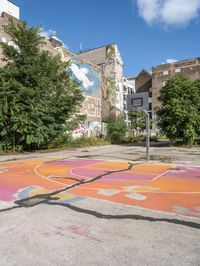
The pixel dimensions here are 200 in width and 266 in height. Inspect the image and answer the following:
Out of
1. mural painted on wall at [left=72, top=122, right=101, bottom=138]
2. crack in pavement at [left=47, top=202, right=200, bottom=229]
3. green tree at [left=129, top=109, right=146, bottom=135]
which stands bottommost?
crack in pavement at [left=47, top=202, right=200, bottom=229]

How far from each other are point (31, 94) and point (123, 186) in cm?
1363

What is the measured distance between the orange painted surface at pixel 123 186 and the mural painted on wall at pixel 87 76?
24.1 m

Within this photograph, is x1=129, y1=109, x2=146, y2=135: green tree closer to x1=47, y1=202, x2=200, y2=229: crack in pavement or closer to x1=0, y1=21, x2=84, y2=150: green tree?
x1=0, y1=21, x2=84, y2=150: green tree

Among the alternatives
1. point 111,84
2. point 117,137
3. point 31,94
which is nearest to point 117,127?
point 117,137

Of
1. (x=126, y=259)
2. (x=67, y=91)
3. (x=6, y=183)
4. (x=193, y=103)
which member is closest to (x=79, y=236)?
(x=126, y=259)

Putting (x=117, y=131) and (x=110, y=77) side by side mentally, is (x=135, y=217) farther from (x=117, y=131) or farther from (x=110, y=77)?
(x=110, y=77)

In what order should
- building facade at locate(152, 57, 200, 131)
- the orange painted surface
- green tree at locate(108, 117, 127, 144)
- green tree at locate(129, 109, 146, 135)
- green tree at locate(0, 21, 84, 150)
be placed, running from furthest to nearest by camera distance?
building facade at locate(152, 57, 200, 131)
green tree at locate(129, 109, 146, 135)
green tree at locate(108, 117, 127, 144)
green tree at locate(0, 21, 84, 150)
the orange painted surface

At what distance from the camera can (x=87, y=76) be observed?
124 ft

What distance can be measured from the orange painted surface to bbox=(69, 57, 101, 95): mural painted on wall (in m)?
24.1

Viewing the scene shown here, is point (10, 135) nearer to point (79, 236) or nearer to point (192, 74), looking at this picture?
point (79, 236)

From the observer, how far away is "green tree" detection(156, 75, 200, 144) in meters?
28.2

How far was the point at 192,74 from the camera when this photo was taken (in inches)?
2416

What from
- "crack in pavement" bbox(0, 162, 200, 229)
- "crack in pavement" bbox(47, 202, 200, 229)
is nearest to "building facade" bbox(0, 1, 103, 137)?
"crack in pavement" bbox(0, 162, 200, 229)

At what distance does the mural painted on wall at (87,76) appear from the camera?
116 feet
